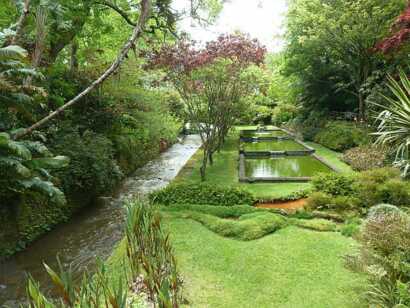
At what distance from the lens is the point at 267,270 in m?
4.31

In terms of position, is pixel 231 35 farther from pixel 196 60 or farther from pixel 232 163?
pixel 232 163

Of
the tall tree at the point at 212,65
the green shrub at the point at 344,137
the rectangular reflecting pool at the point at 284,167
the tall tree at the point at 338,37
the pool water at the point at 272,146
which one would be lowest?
the rectangular reflecting pool at the point at 284,167

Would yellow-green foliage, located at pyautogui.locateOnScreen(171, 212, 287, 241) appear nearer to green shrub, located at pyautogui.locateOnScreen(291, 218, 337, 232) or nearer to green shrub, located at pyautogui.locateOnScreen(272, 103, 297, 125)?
green shrub, located at pyautogui.locateOnScreen(291, 218, 337, 232)

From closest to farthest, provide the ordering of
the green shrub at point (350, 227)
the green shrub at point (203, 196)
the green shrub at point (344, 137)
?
the green shrub at point (350, 227)
the green shrub at point (203, 196)
the green shrub at point (344, 137)

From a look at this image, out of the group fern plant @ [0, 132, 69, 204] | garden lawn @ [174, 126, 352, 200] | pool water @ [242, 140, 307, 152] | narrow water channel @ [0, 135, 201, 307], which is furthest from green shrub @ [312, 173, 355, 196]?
pool water @ [242, 140, 307, 152]

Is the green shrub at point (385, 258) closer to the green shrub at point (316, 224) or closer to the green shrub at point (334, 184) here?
the green shrub at point (316, 224)

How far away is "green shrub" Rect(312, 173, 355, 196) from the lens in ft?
22.3

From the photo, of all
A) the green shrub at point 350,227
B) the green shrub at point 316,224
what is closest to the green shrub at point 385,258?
the green shrub at point 350,227

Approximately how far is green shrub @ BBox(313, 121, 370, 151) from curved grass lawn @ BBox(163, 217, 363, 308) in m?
9.17

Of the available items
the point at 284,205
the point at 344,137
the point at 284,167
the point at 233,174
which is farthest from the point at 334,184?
the point at 344,137

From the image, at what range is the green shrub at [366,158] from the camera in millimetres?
9781

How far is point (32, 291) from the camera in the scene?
1933 mm

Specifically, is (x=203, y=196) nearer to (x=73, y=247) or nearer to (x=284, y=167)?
(x=73, y=247)

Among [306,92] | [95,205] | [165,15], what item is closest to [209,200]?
[95,205]
